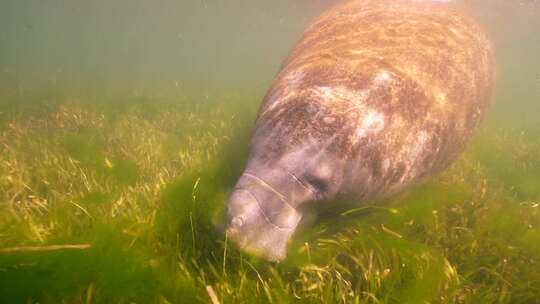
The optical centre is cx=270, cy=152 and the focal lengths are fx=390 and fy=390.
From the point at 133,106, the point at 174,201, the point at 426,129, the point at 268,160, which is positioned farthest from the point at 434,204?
the point at 133,106

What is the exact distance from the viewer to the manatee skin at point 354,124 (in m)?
3.38

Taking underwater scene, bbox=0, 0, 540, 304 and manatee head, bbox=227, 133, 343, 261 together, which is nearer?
underwater scene, bbox=0, 0, 540, 304

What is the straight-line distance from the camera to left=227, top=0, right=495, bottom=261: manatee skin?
3.38 meters

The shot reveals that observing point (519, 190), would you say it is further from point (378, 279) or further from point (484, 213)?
point (378, 279)

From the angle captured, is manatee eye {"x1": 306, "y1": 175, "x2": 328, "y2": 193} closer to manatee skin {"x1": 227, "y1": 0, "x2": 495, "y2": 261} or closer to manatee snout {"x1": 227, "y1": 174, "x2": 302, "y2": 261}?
manatee skin {"x1": 227, "y1": 0, "x2": 495, "y2": 261}

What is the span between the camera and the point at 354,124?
3.82 metres

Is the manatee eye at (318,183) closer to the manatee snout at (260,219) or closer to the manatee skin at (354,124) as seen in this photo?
the manatee skin at (354,124)

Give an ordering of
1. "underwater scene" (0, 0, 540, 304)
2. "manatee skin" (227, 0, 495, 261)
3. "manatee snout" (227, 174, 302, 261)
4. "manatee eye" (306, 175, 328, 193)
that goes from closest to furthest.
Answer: "underwater scene" (0, 0, 540, 304) → "manatee snout" (227, 174, 302, 261) → "manatee skin" (227, 0, 495, 261) → "manatee eye" (306, 175, 328, 193)

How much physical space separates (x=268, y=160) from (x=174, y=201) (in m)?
0.94

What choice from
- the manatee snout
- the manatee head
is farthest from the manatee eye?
the manatee snout

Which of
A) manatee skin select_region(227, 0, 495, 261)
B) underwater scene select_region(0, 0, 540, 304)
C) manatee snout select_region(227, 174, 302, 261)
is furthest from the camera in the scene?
manatee skin select_region(227, 0, 495, 261)

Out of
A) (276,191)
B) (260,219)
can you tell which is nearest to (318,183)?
(276,191)

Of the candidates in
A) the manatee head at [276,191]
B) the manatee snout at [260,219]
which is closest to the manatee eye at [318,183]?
the manatee head at [276,191]

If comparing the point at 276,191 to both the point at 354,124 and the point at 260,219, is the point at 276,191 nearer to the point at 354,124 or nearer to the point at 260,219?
the point at 260,219
